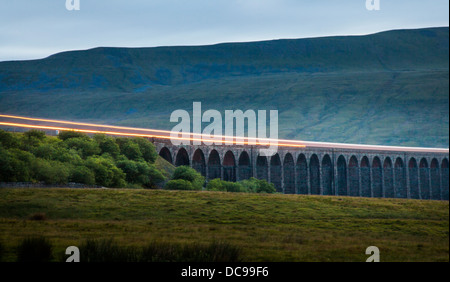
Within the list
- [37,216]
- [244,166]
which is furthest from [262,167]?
[37,216]

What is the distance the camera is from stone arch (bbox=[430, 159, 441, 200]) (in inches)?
4960

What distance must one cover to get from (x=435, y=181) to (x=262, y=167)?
5817 centimetres

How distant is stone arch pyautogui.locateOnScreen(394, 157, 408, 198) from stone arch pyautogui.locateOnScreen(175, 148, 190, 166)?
59.6 m

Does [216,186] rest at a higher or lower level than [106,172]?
lower

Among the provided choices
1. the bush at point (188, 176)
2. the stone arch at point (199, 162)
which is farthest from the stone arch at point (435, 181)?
the bush at point (188, 176)

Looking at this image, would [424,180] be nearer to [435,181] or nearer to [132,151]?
[435,181]

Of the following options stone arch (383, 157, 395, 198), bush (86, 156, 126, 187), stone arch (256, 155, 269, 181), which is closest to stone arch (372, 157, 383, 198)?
stone arch (383, 157, 395, 198)

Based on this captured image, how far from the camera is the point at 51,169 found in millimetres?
Answer: 46125

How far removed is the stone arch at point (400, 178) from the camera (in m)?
116

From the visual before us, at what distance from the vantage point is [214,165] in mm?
74750

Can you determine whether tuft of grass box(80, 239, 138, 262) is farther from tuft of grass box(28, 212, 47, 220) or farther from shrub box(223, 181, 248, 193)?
shrub box(223, 181, 248, 193)
